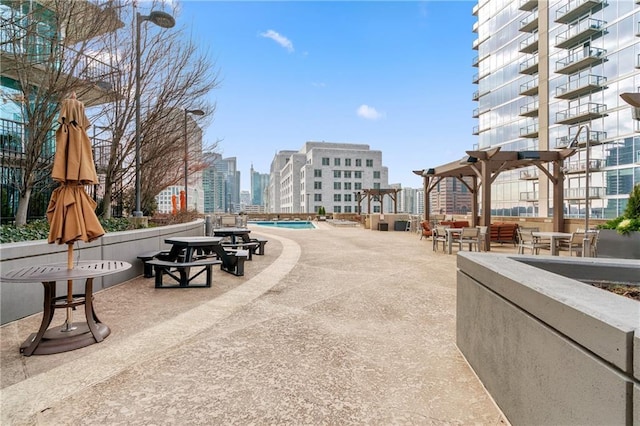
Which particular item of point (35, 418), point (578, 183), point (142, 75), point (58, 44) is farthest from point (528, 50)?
point (35, 418)

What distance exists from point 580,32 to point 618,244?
2729 cm

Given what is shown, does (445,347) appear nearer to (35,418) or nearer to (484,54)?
(35,418)

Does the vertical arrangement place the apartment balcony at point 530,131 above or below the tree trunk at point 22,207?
above

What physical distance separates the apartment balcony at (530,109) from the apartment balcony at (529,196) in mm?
7881

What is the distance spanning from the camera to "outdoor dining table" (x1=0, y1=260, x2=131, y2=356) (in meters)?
3.21

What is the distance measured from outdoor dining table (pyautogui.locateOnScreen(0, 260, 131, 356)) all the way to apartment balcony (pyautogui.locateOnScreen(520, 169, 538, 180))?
36235mm

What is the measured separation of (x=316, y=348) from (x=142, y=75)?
30.1 feet

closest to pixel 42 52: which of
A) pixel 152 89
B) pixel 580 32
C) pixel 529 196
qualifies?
pixel 152 89

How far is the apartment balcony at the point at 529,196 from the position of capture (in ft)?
106

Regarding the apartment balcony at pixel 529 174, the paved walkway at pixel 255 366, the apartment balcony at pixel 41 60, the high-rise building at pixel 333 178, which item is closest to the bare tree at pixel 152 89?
the apartment balcony at pixel 41 60

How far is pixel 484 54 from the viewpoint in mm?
41406

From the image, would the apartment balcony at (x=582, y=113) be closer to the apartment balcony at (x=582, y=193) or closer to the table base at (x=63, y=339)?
the apartment balcony at (x=582, y=193)

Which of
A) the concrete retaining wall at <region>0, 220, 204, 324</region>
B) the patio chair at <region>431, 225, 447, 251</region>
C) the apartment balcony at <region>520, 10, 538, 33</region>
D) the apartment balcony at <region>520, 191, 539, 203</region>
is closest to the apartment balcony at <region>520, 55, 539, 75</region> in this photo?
the apartment balcony at <region>520, 10, 538, 33</region>

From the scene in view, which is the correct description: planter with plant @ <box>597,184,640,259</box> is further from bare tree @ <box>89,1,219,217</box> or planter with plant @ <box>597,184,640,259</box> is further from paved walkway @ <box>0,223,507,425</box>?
bare tree @ <box>89,1,219,217</box>
